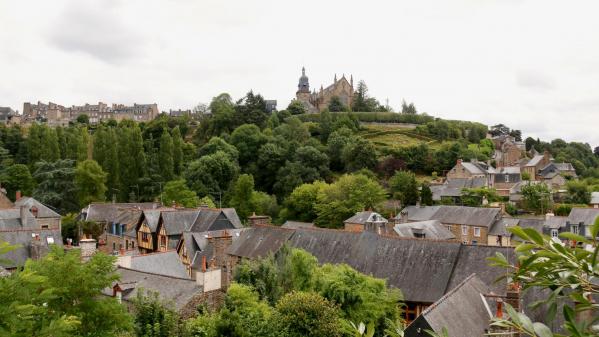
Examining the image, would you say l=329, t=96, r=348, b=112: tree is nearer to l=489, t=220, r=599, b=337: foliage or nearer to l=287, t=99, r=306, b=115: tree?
l=287, t=99, r=306, b=115: tree

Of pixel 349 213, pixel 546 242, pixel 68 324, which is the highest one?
pixel 546 242

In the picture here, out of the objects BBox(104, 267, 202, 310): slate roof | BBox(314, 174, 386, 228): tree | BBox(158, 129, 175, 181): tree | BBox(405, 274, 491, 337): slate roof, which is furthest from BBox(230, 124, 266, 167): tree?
BBox(405, 274, 491, 337): slate roof

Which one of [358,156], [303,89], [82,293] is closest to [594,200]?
[358,156]

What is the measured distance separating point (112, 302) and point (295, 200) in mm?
39973

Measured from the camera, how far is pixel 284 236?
27688 millimetres

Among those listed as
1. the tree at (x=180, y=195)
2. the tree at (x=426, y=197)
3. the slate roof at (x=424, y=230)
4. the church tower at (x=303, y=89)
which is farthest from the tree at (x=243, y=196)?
the church tower at (x=303, y=89)

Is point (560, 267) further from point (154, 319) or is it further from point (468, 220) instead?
point (468, 220)

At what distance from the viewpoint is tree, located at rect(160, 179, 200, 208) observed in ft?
172

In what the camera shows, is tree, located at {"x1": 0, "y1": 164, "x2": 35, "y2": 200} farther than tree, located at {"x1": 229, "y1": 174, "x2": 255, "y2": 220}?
Yes

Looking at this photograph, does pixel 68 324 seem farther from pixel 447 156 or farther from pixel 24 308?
pixel 447 156

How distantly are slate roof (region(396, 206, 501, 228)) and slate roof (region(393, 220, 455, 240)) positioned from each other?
14.5ft

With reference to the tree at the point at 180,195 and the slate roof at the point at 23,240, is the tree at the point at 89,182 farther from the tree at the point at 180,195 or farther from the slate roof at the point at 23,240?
the slate roof at the point at 23,240

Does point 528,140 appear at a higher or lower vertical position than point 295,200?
higher

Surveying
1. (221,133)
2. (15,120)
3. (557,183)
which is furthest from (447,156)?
(15,120)
